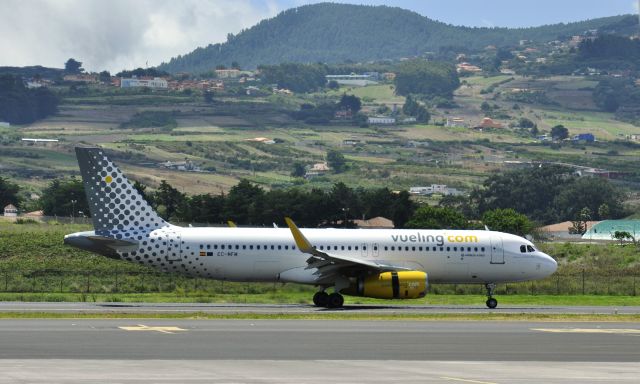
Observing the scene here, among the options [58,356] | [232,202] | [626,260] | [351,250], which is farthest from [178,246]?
[232,202]

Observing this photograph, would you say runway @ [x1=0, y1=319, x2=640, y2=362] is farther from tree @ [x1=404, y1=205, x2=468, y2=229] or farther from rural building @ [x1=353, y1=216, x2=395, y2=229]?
Answer: rural building @ [x1=353, y1=216, x2=395, y2=229]

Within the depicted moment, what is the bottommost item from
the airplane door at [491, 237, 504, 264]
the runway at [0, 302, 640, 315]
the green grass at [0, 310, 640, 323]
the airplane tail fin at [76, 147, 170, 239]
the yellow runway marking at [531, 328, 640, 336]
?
the runway at [0, 302, 640, 315]

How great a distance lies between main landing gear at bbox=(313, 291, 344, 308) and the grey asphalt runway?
25.9ft

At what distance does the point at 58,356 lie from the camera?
31.9 meters

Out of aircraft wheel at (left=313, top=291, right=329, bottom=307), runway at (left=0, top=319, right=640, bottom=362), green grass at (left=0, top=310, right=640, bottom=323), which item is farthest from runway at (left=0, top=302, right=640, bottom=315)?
runway at (left=0, top=319, right=640, bottom=362)

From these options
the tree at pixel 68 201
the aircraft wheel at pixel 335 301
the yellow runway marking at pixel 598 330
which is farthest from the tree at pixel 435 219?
the yellow runway marking at pixel 598 330

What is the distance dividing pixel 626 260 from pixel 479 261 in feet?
98.4

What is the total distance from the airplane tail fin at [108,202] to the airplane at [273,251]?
39mm

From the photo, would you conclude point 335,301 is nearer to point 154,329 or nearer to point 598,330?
point 598,330

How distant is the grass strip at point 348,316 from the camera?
44.0 meters

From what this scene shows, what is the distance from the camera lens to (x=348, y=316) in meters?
46.1

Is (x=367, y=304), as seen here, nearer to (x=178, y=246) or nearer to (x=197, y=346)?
(x=178, y=246)

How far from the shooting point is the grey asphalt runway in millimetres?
29031

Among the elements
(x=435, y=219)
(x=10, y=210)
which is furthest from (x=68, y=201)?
(x=435, y=219)
